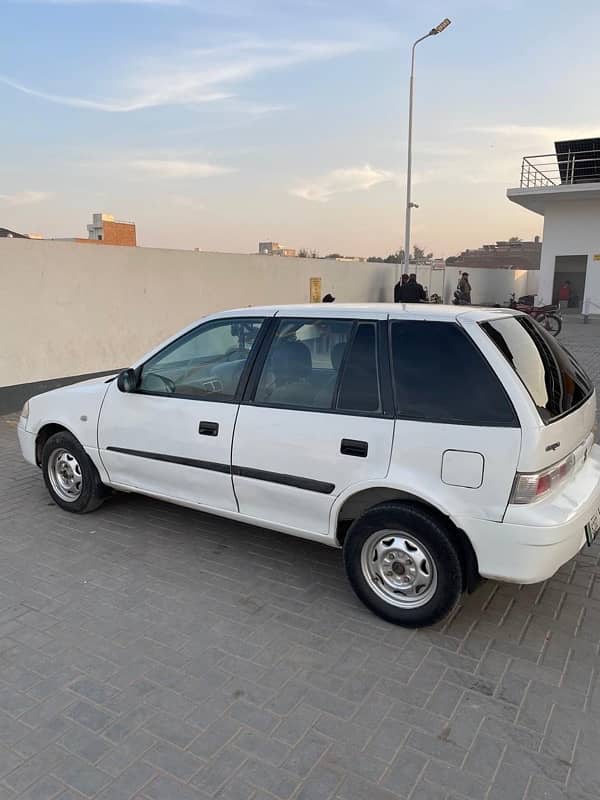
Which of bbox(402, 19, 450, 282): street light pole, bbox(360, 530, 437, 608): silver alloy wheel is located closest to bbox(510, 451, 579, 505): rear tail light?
bbox(360, 530, 437, 608): silver alloy wheel

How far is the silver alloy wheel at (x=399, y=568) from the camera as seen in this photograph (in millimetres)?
3121

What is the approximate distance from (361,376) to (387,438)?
402 mm

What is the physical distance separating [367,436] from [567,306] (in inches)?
1101

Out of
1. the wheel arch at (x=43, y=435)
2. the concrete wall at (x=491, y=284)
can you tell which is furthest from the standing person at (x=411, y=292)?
the wheel arch at (x=43, y=435)

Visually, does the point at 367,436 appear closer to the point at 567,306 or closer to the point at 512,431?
the point at 512,431

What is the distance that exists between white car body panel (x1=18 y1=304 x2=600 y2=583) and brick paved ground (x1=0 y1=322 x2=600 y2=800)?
0.47 meters

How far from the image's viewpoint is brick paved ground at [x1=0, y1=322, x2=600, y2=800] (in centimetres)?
231

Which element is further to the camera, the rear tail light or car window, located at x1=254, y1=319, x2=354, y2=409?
car window, located at x1=254, y1=319, x2=354, y2=409

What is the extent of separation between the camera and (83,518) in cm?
473

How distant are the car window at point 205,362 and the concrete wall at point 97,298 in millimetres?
4797

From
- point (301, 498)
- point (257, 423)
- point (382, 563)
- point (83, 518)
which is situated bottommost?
point (83, 518)

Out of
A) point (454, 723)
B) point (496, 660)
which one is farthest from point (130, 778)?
point (496, 660)

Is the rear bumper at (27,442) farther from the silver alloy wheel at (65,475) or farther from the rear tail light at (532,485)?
the rear tail light at (532,485)

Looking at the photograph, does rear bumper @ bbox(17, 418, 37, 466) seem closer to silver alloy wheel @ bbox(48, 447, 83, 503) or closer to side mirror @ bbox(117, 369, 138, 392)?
silver alloy wheel @ bbox(48, 447, 83, 503)
